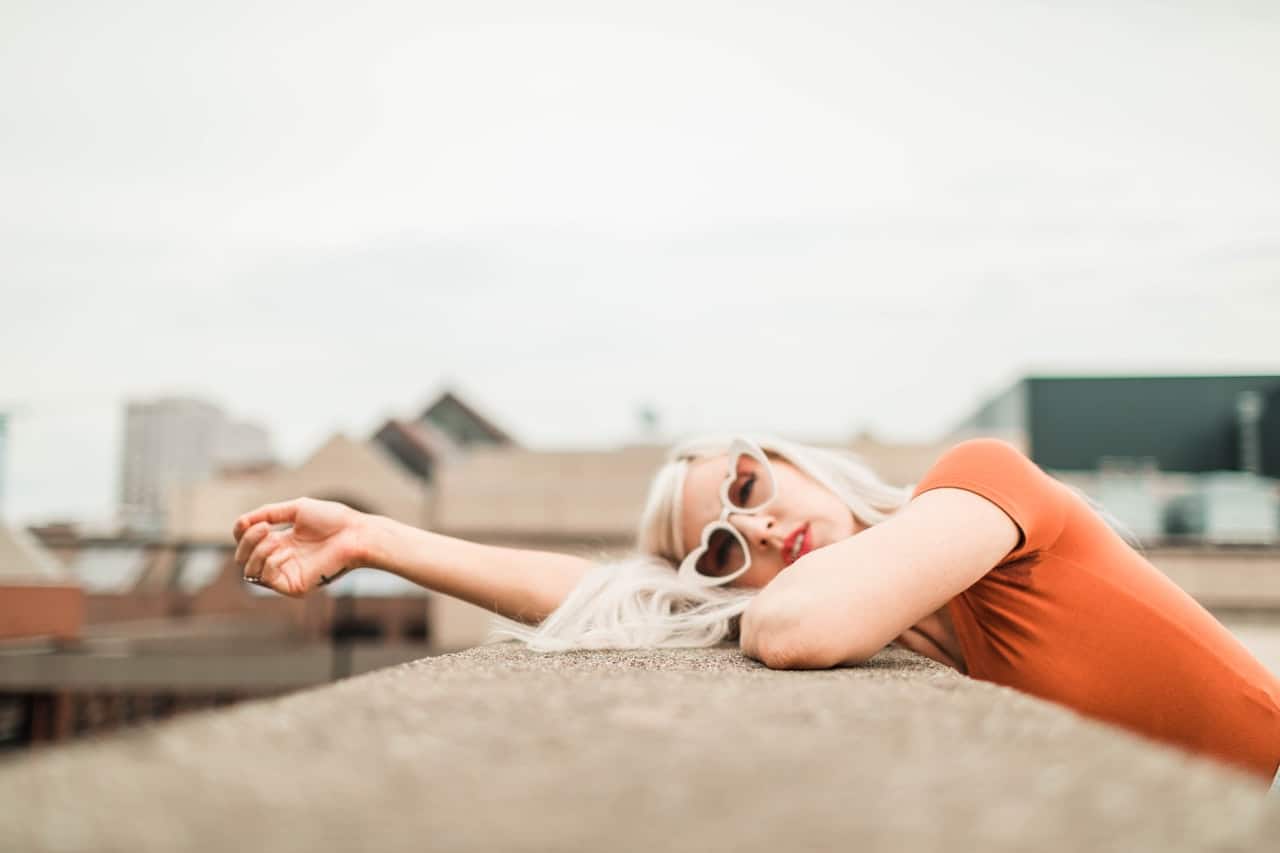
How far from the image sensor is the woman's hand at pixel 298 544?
134 cm

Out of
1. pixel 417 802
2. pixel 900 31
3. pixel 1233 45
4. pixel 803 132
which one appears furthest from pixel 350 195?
pixel 417 802

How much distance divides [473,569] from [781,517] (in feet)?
1.80

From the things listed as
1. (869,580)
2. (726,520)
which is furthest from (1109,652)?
(726,520)

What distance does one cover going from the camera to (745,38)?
10094 mm

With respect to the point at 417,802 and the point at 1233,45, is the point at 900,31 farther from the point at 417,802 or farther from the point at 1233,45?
the point at 417,802

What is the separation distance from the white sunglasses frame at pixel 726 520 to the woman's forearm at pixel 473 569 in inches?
8.5

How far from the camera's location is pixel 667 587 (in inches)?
59.2

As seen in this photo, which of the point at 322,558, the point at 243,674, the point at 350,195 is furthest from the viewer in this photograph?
the point at 350,195

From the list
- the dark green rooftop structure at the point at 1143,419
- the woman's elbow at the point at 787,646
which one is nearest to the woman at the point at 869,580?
the woman's elbow at the point at 787,646

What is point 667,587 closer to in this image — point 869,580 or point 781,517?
point 781,517

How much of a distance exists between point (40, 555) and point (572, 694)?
157 inches

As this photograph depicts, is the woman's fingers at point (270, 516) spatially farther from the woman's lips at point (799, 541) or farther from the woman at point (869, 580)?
the woman's lips at point (799, 541)

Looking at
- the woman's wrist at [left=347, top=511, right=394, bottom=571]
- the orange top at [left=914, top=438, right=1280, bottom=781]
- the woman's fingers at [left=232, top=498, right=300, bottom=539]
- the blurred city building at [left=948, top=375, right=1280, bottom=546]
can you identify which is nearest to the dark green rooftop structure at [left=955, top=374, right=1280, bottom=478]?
the blurred city building at [left=948, top=375, right=1280, bottom=546]

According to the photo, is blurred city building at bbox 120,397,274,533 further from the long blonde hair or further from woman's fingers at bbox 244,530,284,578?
the long blonde hair
